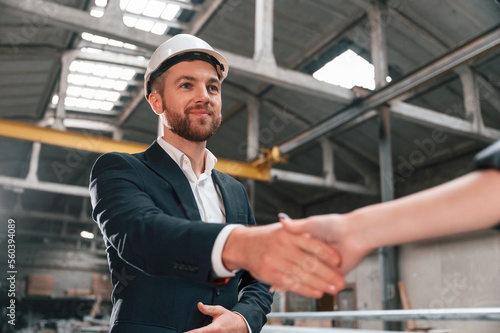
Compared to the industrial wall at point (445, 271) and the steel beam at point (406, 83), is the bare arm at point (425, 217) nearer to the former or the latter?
the steel beam at point (406, 83)

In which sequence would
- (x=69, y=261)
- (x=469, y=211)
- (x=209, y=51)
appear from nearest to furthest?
(x=469, y=211), (x=209, y=51), (x=69, y=261)

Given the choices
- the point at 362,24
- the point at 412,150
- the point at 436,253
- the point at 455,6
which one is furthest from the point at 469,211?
the point at 412,150

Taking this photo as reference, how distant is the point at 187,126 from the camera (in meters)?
1.62

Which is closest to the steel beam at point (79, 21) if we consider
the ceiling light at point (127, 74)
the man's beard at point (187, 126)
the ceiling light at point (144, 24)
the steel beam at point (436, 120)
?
the ceiling light at point (144, 24)

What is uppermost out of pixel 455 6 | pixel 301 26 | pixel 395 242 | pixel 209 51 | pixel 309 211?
pixel 301 26

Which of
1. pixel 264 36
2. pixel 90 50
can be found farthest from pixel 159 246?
pixel 90 50

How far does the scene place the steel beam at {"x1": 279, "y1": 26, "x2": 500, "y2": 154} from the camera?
6.04 metres

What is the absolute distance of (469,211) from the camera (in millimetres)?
819

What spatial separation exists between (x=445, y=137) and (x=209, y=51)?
10.9m

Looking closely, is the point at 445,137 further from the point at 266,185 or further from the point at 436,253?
the point at 266,185

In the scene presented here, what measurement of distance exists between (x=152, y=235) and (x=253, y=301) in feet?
2.27

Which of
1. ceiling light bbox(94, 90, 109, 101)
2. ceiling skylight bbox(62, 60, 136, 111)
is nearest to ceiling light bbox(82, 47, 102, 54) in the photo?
ceiling skylight bbox(62, 60, 136, 111)

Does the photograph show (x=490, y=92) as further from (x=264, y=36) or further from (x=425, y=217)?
(x=425, y=217)

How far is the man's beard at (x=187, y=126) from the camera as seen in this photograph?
1614mm
